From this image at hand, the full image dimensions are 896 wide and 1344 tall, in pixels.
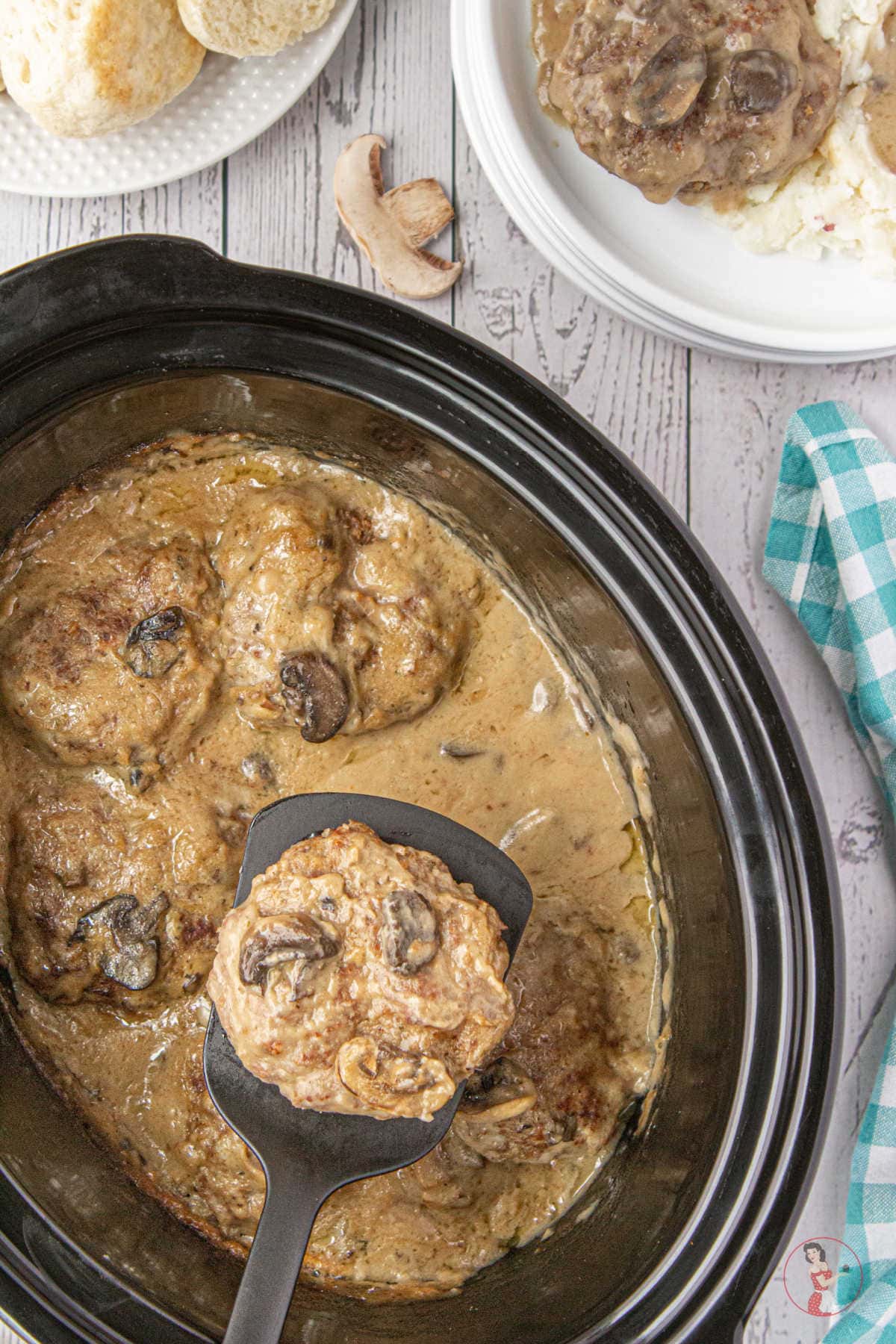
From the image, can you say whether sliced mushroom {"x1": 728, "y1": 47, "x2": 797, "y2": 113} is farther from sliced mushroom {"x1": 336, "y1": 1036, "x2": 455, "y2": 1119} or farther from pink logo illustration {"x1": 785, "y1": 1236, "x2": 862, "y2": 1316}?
pink logo illustration {"x1": 785, "y1": 1236, "x2": 862, "y2": 1316}

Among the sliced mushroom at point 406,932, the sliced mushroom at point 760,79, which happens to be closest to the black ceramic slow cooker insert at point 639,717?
the sliced mushroom at point 406,932

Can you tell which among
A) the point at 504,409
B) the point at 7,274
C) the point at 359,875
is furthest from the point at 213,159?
the point at 359,875

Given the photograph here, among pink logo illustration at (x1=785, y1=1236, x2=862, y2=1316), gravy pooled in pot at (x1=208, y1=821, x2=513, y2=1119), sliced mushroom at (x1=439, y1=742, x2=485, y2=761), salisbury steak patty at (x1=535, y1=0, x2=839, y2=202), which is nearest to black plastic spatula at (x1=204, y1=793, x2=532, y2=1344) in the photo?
gravy pooled in pot at (x1=208, y1=821, x2=513, y2=1119)

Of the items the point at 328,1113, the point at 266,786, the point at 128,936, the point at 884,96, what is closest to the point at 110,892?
the point at 128,936

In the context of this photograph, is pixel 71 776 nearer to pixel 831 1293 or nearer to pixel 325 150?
pixel 325 150

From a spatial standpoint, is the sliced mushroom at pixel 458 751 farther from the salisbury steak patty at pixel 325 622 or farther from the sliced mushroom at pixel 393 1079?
the sliced mushroom at pixel 393 1079
